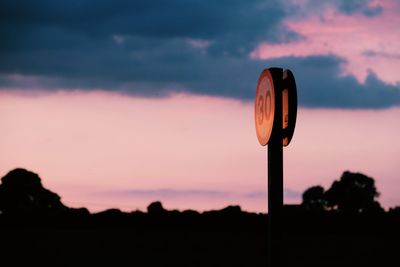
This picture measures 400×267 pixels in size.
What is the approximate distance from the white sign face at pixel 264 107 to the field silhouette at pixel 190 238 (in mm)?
15133

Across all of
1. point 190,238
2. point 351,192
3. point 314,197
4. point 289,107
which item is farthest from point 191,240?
point 314,197

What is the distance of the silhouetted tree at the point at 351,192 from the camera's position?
59844 millimetres

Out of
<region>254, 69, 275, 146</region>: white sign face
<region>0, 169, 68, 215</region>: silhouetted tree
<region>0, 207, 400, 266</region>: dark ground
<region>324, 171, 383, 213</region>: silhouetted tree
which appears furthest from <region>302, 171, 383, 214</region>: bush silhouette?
<region>254, 69, 275, 146</region>: white sign face

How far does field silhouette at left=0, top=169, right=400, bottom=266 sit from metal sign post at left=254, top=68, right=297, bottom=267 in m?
15.4

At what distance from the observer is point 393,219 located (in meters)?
20.9

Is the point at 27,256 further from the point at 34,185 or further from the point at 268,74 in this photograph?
Answer: the point at 34,185

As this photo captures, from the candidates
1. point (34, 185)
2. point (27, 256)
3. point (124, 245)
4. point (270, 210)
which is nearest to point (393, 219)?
point (124, 245)

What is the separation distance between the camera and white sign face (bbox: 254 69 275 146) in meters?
4.57

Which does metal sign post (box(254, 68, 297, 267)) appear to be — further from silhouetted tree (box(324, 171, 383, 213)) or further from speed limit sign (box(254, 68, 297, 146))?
silhouetted tree (box(324, 171, 383, 213))

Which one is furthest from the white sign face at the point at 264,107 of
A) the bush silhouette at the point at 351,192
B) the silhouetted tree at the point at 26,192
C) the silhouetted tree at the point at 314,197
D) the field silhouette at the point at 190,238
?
the silhouetted tree at the point at 314,197

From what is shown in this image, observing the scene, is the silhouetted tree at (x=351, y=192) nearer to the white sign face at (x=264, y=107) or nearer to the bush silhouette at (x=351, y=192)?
the bush silhouette at (x=351, y=192)

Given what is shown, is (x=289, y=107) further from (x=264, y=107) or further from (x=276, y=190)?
(x=276, y=190)

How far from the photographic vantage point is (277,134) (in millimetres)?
4582

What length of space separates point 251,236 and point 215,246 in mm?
1320
